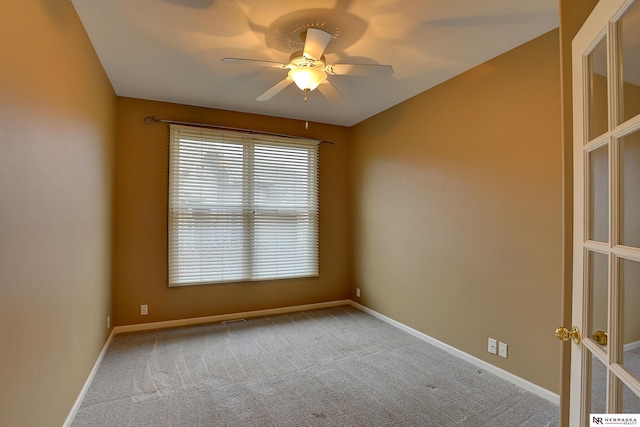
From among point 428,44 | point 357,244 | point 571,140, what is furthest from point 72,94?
point 357,244

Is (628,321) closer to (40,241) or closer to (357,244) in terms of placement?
(40,241)

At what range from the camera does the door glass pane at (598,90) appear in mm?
993

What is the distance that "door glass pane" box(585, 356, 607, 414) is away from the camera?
0.98m

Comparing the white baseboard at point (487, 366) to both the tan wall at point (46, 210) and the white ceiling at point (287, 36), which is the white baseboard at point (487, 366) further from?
the tan wall at point (46, 210)

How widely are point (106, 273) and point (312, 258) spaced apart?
7.91ft

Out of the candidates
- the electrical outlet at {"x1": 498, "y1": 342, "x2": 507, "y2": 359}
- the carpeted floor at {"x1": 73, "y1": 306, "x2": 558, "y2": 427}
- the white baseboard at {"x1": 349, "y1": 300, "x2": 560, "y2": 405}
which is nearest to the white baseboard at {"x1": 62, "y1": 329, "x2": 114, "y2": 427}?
the carpeted floor at {"x1": 73, "y1": 306, "x2": 558, "y2": 427}

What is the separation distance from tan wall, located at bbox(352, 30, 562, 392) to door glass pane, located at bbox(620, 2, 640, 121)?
1.45 m

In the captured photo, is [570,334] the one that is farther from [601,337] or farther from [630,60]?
[630,60]

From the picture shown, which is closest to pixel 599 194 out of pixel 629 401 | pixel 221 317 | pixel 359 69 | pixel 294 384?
pixel 629 401

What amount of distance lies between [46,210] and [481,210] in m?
3.03

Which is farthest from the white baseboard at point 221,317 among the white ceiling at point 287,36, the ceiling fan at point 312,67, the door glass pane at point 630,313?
the door glass pane at point 630,313

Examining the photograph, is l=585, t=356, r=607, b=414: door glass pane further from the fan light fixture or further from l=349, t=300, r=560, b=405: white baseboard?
the fan light fixture

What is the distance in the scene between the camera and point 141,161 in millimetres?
3555

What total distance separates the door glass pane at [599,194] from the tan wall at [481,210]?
1.30 meters
